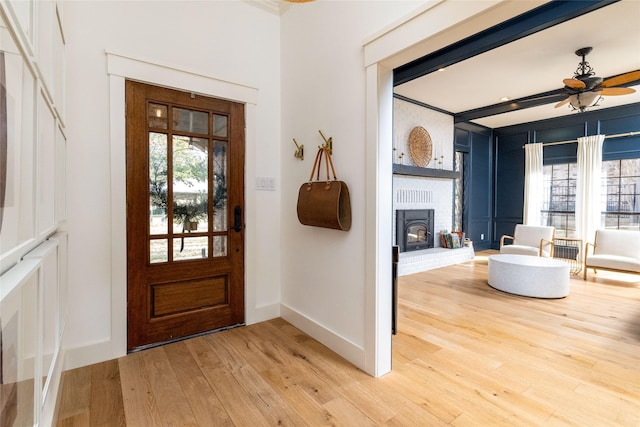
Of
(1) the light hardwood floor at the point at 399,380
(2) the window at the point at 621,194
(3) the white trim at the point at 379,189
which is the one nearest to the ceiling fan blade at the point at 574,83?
(1) the light hardwood floor at the point at 399,380

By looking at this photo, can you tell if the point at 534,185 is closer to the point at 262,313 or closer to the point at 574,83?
the point at 574,83

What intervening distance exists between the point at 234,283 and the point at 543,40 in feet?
13.7

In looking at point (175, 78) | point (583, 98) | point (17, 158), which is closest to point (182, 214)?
point (175, 78)

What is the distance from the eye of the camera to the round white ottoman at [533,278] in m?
3.63

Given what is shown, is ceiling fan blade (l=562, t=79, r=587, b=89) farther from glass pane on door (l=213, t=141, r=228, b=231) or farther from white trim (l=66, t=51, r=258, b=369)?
white trim (l=66, t=51, r=258, b=369)

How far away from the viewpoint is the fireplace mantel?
5.06 metres

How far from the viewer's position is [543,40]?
3367 mm

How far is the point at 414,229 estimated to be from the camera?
18.1 feet

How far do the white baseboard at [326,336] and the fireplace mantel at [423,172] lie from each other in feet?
10.1

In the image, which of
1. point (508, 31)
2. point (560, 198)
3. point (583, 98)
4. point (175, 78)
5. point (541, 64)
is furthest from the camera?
point (560, 198)

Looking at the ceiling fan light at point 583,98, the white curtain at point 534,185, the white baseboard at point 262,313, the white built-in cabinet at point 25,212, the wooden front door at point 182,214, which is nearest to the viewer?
the white built-in cabinet at point 25,212

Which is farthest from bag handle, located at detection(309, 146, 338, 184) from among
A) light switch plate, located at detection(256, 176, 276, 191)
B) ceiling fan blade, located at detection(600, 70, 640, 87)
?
ceiling fan blade, located at detection(600, 70, 640, 87)

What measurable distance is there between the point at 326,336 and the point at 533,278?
284cm

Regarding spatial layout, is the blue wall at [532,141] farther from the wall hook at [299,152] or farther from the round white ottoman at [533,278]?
the wall hook at [299,152]
